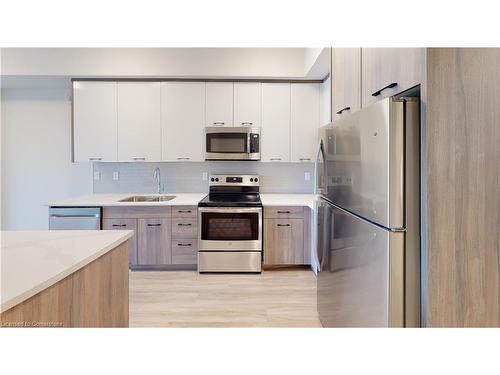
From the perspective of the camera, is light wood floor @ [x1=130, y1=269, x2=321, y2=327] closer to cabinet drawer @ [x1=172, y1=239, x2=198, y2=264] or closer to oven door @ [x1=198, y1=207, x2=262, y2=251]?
cabinet drawer @ [x1=172, y1=239, x2=198, y2=264]

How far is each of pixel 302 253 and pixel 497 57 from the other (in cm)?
280

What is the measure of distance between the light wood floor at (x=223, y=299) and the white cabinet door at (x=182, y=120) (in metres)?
1.35

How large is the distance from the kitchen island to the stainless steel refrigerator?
1.14 m

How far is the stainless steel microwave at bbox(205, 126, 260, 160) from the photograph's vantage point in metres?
4.01

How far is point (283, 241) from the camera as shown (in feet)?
12.5

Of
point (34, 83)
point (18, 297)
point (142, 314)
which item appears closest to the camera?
point (18, 297)

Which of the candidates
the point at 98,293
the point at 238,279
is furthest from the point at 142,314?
the point at 98,293

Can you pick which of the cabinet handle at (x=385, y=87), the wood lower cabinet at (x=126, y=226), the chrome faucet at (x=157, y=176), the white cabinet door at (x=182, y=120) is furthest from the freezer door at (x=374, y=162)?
the chrome faucet at (x=157, y=176)

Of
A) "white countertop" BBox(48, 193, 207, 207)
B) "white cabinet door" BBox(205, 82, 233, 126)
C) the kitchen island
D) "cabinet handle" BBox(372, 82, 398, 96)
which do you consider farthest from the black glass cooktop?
"cabinet handle" BBox(372, 82, 398, 96)

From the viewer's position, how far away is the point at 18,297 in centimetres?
93

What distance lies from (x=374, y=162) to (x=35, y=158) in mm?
4461

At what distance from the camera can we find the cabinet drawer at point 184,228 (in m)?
3.79

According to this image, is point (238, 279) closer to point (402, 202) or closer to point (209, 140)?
point (209, 140)

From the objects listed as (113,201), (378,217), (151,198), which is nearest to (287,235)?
(151,198)
